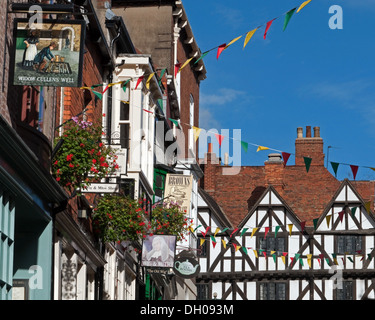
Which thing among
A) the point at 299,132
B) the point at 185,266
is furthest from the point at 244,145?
the point at 299,132

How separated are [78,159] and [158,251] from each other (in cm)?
897

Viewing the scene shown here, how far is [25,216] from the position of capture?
620 inches

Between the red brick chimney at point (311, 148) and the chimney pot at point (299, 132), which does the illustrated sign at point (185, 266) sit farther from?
the chimney pot at point (299, 132)

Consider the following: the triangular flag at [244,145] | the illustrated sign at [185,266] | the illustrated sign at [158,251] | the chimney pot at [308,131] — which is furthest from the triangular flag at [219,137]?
the chimney pot at [308,131]

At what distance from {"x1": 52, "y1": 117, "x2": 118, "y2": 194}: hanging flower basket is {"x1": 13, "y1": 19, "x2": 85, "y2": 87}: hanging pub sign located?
297 centimetres

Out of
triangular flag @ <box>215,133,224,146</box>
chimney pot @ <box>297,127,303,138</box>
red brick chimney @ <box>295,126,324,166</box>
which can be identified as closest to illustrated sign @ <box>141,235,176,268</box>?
triangular flag @ <box>215,133,224,146</box>

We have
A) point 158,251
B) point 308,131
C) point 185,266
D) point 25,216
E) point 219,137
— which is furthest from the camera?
point 308,131

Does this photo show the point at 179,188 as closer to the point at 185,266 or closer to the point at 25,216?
the point at 185,266

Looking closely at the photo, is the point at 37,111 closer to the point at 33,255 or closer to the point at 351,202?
the point at 33,255

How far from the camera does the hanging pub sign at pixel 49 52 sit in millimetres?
14352

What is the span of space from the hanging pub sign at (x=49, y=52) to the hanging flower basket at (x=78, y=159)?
2.97 m

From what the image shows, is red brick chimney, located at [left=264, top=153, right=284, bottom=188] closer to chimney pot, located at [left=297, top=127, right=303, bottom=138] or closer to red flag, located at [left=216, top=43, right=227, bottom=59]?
chimney pot, located at [left=297, top=127, right=303, bottom=138]
